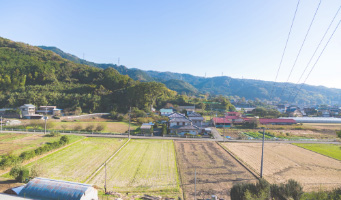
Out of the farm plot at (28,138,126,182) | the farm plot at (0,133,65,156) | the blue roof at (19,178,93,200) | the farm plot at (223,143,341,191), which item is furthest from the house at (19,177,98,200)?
the farm plot at (223,143,341,191)

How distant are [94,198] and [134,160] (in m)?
8.80

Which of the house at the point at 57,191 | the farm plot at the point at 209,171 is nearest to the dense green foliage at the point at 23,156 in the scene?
the house at the point at 57,191

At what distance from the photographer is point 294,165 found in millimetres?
20703

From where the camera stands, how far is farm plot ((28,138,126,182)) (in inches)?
620

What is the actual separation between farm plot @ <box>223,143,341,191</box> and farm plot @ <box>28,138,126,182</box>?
1738 cm

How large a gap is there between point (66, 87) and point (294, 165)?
241 feet

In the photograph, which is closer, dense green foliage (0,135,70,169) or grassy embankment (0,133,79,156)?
dense green foliage (0,135,70,169)

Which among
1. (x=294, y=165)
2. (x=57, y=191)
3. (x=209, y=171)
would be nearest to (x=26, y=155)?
(x=57, y=191)

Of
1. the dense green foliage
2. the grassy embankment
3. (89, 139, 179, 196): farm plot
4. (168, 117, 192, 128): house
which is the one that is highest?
(168, 117, 192, 128): house

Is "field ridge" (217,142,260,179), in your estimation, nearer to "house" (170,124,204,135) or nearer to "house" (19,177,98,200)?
"house" (170,124,204,135)

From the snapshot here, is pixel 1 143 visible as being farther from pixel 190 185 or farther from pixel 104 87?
pixel 104 87

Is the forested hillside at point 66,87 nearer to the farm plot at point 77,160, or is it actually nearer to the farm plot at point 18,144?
the farm plot at point 18,144

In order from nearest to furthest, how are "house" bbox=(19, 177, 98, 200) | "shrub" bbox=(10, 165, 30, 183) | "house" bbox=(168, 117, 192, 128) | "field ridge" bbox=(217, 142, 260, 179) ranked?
"house" bbox=(19, 177, 98, 200)
"shrub" bbox=(10, 165, 30, 183)
"field ridge" bbox=(217, 142, 260, 179)
"house" bbox=(168, 117, 192, 128)

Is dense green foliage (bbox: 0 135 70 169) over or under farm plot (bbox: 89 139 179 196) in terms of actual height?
over
